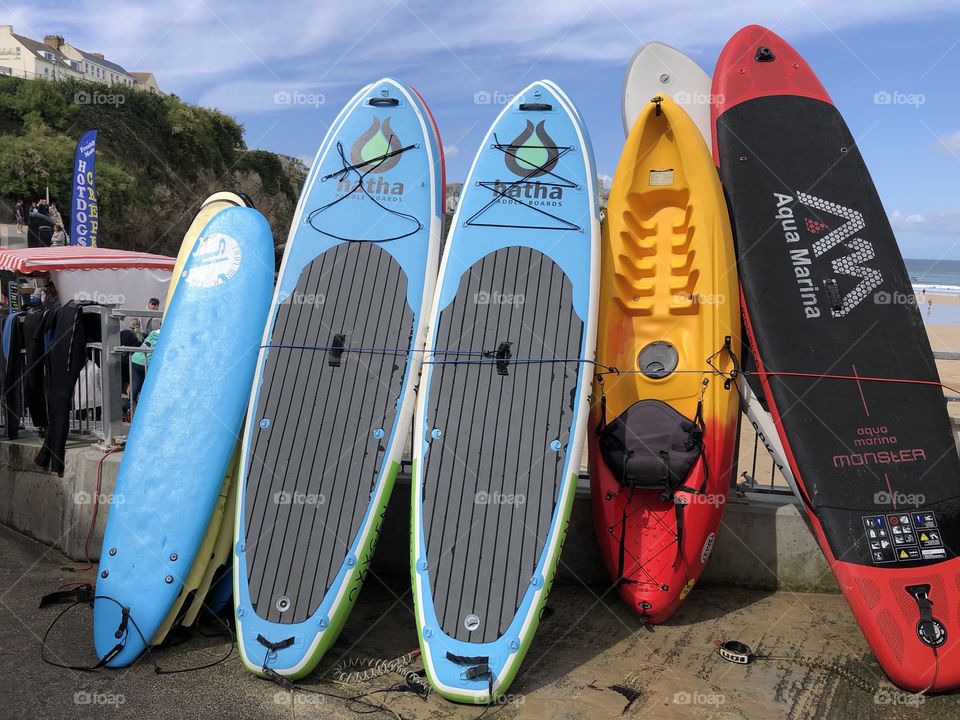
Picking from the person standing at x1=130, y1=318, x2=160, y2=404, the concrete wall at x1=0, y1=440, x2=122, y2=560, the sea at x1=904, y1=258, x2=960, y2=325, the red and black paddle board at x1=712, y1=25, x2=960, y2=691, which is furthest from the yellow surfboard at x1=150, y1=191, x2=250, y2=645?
the sea at x1=904, y1=258, x2=960, y2=325

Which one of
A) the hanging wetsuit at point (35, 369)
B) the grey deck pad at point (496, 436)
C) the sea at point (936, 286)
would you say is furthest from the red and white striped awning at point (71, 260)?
the sea at point (936, 286)

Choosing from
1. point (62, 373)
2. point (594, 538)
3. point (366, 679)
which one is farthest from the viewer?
point (62, 373)

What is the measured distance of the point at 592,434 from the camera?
15.3 ft

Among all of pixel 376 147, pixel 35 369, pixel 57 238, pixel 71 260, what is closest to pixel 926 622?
pixel 376 147

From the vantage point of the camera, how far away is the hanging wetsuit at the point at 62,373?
5297mm

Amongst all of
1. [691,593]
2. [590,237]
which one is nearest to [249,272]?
[590,237]

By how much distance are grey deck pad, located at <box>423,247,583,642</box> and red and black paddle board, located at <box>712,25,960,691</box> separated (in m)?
1.31

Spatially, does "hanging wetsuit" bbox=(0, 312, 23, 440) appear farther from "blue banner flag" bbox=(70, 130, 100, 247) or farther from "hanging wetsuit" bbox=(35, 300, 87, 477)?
"blue banner flag" bbox=(70, 130, 100, 247)

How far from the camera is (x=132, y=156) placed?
2858 cm

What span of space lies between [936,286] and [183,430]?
35603 millimetres

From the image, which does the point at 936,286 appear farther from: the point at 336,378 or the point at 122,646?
the point at 122,646

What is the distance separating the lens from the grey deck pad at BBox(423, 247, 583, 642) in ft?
12.5

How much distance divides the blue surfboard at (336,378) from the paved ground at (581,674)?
11.9 inches

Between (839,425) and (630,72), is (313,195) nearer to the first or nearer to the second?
(630,72)
